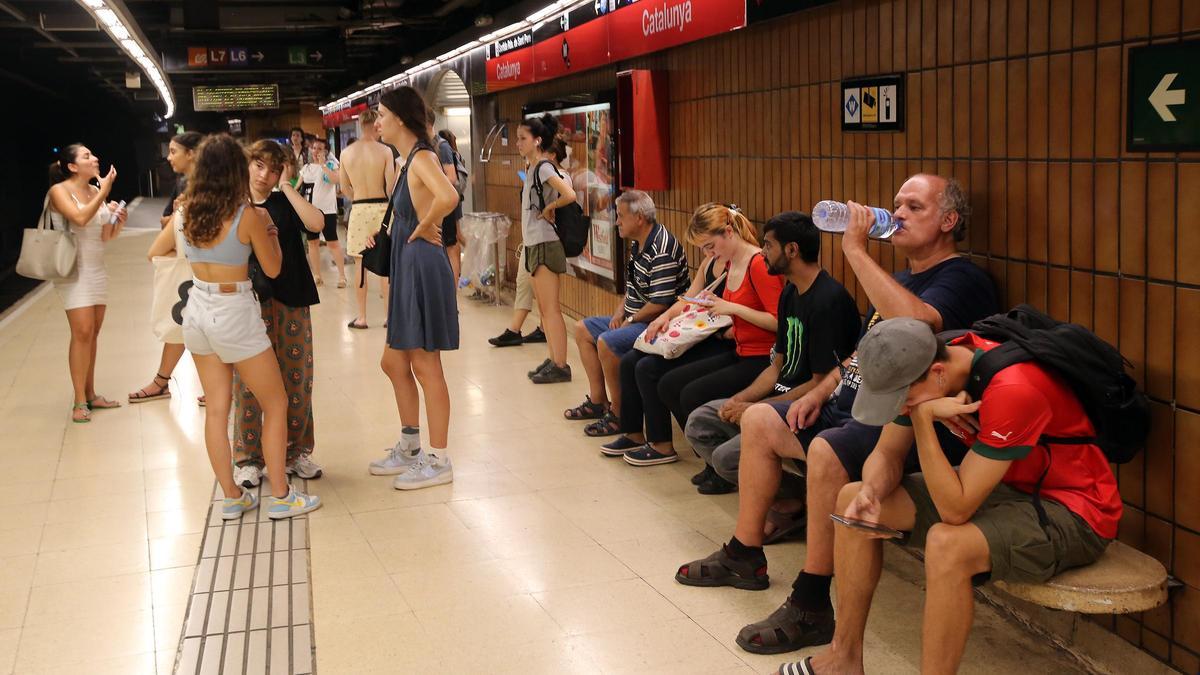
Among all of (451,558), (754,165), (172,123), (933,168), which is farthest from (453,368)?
(172,123)

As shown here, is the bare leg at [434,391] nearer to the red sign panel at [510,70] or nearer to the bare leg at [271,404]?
the bare leg at [271,404]

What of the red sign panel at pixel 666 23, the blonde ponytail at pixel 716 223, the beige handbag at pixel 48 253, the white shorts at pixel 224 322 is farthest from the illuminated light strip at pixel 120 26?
the blonde ponytail at pixel 716 223

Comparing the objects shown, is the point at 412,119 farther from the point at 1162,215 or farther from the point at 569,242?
the point at 1162,215

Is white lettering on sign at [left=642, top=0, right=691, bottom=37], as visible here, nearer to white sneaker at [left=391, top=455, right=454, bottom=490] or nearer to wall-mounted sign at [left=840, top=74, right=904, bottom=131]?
wall-mounted sign at [left=840, top=74, right=904, bottom=131]

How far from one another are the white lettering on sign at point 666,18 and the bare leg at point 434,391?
221 cm

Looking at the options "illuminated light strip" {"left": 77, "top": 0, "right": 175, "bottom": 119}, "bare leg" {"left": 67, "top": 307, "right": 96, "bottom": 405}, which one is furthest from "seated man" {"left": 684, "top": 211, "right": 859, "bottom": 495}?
"illuminated light strip" {"left": 77, "top": 0, "right": 175, "bottom": 119}

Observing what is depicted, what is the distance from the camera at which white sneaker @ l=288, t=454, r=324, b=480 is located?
4793 mm

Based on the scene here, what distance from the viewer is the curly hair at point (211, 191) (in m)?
3.96

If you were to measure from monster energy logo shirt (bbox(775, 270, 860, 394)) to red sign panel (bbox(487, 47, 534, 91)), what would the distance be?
539cm

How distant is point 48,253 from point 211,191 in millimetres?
2355

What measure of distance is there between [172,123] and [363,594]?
136 feet

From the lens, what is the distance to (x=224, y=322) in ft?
13.2

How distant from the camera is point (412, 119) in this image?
448cm

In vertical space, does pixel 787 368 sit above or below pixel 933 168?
below
